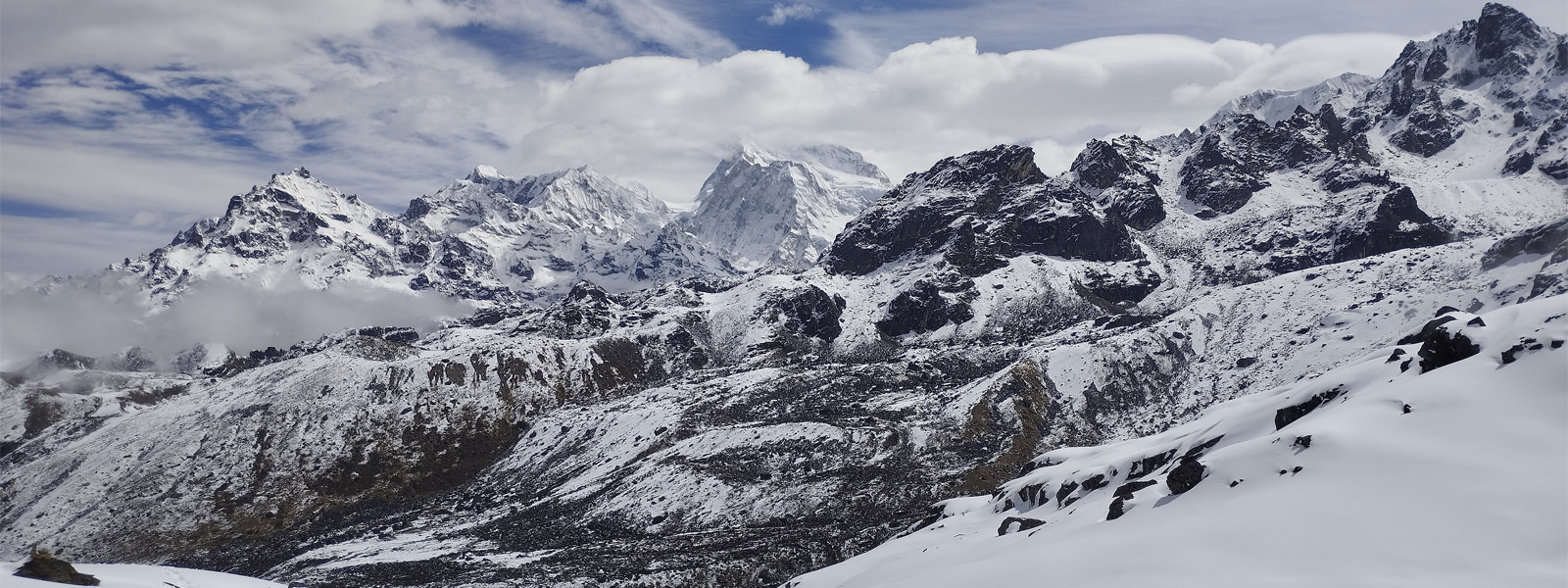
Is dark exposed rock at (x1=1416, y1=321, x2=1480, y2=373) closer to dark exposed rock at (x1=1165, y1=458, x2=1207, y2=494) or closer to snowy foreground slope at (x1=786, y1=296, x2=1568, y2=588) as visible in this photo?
snowy foreground slope at (x1=786, y1=296, x2=1568, y2=588)

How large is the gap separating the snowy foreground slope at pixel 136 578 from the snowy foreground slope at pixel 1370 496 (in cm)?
4709

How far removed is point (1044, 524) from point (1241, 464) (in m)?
21.1

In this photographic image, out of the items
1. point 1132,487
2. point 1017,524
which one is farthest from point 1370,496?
point 1017,524

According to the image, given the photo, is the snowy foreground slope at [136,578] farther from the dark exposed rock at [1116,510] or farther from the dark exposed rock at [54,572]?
the dark exposed rock at [1116,510]

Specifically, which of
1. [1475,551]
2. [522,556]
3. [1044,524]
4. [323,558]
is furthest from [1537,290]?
[323,558]

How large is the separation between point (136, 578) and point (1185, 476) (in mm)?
66309

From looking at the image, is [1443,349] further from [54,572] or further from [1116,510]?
[54,572]

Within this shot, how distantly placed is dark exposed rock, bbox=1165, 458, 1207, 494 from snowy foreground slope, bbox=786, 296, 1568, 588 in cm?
10

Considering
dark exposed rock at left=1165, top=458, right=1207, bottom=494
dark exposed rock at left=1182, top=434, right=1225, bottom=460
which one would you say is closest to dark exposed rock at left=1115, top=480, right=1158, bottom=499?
dark exposed rock at left=1165, top=458, right=1207, bottom=494

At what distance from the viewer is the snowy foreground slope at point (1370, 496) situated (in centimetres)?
3853

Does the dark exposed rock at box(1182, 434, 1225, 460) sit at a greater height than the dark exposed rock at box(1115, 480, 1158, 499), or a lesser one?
greater

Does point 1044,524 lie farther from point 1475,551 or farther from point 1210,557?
point 1475,551

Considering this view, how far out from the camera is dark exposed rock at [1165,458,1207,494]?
56.9m

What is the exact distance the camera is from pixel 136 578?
182 ft
